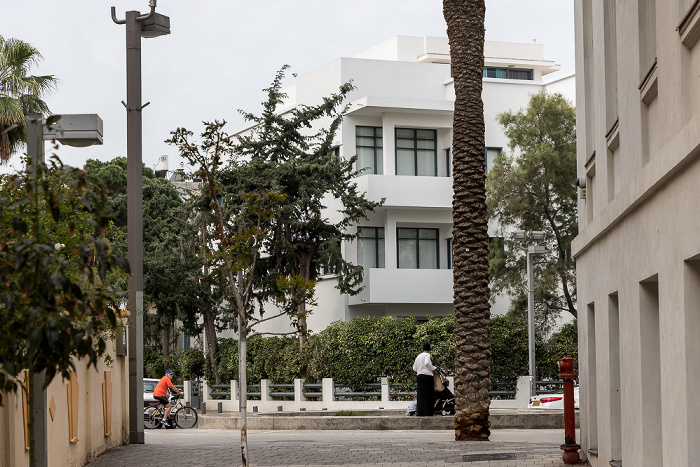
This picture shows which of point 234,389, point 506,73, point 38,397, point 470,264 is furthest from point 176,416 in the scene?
point 506,73

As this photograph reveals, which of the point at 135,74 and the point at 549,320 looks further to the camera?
the point at 549,320

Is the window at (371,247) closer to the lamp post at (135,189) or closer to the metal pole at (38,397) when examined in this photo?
the lamp post at (135,189)

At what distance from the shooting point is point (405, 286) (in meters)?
42.7

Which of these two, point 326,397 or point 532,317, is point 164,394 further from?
point 532,317

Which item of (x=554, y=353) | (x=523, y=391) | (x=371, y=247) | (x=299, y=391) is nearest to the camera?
(x=523, y=391)

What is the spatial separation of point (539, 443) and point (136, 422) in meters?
6.98

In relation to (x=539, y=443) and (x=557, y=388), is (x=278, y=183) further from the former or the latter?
(x=539, y=443)

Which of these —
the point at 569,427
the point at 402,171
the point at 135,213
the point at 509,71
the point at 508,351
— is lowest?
the point at 508,351

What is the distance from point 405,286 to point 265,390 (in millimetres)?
6954

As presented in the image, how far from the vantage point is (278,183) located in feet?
129

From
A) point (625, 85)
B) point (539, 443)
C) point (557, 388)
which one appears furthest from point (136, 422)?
point (557, 388)

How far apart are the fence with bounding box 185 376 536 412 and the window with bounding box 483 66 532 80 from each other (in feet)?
78.3

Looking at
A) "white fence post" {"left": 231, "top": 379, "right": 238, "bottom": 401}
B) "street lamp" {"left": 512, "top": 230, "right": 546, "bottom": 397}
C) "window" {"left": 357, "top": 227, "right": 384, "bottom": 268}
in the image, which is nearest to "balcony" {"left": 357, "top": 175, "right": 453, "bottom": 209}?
"window" {"left": 357, "top": 227, "right": 384, "bottom": 268}

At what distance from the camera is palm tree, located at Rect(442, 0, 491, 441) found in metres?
19.2
